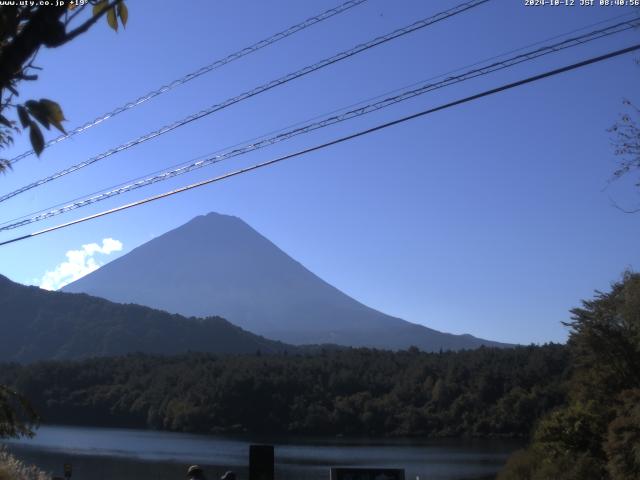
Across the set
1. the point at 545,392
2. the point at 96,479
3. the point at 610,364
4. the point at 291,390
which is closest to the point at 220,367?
the point at 291,390

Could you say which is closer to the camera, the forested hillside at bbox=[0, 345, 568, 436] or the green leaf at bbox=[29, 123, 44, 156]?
the green leaf at bbox=[29, 123, 44, 156]

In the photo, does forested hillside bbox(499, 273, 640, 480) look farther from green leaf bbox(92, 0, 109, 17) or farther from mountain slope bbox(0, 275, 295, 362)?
mountain slope bbox(0, 275, 295, 362)

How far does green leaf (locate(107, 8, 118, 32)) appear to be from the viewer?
2.93 metres

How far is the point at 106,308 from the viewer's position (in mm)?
134000

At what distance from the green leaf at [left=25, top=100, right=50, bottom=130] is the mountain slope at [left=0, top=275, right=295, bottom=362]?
386ft

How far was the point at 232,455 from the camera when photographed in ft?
164

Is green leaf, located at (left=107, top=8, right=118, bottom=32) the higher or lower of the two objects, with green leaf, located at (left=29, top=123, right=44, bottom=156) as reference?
higher

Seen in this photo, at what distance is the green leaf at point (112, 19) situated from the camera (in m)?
2.93

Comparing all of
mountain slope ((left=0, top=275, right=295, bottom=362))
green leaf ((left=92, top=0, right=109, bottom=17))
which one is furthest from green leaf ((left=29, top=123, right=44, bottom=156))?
mountain slope ((left=0, top=275, right=295, bottom=362))

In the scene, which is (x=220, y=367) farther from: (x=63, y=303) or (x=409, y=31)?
(x=409, y=31)

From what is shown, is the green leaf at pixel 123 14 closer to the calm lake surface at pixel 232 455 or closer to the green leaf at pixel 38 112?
the green leaf at pixel 38 112

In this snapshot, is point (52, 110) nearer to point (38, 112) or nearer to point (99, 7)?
point (38, 112)

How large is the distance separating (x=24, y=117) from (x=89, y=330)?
131m

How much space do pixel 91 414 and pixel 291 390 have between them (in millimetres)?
22285
